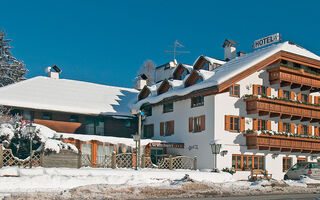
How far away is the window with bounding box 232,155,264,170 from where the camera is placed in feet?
110

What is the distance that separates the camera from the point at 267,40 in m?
41.9

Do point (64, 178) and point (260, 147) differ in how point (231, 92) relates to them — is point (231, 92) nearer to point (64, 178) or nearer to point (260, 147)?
point (260, 147)

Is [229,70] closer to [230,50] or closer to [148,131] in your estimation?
[230,50]

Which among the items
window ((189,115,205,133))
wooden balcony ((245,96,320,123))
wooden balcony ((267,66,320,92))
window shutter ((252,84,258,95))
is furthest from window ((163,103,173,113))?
wooden balcony ((267,66,320,92))

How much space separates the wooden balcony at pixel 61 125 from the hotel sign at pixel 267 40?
64.6 feet

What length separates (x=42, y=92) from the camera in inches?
1528

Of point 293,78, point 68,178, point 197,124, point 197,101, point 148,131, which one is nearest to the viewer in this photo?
point 68,178

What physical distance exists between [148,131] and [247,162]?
1081cm

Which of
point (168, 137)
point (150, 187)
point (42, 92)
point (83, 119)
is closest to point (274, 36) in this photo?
point (168, 137)

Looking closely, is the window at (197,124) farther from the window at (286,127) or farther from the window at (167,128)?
the window at (286,127)

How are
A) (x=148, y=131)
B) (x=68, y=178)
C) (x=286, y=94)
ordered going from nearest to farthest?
(x=68, y=178) < (x=286, y=94) < (x=148, y=131)

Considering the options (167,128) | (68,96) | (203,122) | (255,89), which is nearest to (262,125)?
(255,89)

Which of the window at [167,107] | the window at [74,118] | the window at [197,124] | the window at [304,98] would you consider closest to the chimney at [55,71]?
the window at [74,118]

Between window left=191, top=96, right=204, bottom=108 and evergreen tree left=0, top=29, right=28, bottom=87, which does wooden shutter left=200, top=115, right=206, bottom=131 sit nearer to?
window left=191, top=96, right=204, bottom=108
